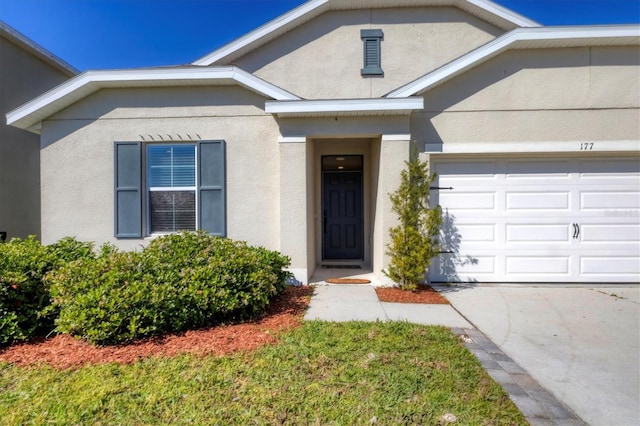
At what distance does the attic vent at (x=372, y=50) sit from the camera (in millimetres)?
6980

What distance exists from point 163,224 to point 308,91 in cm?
436

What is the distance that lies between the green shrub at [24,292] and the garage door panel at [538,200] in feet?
23.8

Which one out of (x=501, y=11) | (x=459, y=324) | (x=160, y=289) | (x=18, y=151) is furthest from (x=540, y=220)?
(x=18, y=151)

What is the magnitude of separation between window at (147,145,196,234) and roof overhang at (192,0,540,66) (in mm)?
3150

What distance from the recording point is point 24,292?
340cm

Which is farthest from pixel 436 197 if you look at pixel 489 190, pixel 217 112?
pixel 217 112

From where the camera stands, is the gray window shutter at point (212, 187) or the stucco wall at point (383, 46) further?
the stucco wall at point (383, 46)

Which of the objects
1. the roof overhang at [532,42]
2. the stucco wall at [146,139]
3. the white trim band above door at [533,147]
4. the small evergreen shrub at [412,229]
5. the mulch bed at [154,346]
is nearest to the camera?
the mulch bed at [154,346]

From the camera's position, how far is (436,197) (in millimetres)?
5754

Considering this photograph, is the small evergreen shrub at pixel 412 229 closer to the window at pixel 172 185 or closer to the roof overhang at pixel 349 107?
the roof overhang at pixel 349 107

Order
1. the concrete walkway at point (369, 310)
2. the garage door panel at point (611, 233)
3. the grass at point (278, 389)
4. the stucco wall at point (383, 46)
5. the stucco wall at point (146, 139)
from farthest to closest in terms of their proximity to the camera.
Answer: the stucco wall at point (383, 46)
the stucco wall at point (146, 139)
the garage door panel at point (611, 233)
the concrete walkway at point (369, 310)
the grass at point (278, 389)

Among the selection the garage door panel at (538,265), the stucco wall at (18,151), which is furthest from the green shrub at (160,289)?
the stucco wall at (18,151)

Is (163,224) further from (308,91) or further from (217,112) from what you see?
(308,91)

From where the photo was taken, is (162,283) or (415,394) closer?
(415,394)
